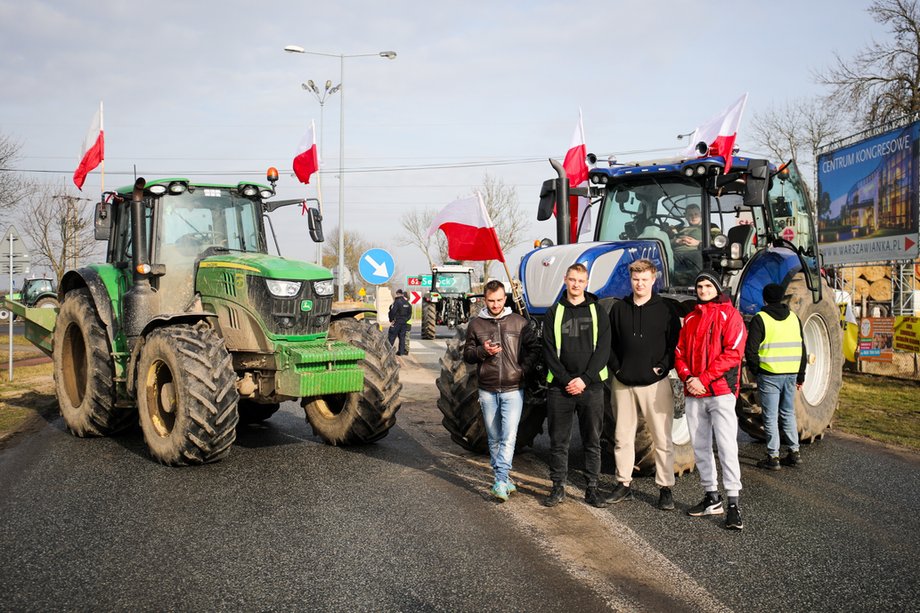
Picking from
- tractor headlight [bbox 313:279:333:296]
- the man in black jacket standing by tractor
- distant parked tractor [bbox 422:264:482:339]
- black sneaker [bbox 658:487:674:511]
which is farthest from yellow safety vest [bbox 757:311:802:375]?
distant parked tractor [bbox 422:264:482:339]

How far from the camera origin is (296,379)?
7.48 m

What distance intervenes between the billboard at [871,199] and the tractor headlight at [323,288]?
513 inches

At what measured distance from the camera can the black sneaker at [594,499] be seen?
241 inches

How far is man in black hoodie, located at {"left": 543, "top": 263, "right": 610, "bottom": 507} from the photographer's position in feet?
20.0

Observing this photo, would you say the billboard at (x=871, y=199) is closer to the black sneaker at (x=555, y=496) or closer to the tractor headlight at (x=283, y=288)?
the black sneaker at (x=555, y=496)

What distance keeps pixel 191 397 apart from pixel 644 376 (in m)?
3.85

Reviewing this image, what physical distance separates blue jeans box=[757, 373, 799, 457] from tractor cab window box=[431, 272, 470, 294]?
23.1 meters

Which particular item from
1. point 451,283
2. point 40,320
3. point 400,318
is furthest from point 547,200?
point 451,283

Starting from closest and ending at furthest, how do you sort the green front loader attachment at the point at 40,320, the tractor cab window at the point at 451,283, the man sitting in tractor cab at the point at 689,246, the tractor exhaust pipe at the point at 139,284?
the man sitting in tractor cab at the point at 689,246
the tractor exhaust pipe at the point at 139,284
the green front loader attachment at the point at 40,320
the tractor cab window at the point at 451,283

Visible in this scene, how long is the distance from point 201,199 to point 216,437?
2.87m

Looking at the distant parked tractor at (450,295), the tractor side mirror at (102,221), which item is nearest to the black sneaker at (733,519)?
the tractor side mirror at (102,221)

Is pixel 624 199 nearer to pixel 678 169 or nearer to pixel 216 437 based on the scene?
pixel 678 169

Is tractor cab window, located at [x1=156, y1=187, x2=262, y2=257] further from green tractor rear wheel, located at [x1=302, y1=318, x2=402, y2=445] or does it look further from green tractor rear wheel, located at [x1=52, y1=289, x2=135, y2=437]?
green tractor rear wheel, located at [x1=302, y1=318, x2=402, y2=445]

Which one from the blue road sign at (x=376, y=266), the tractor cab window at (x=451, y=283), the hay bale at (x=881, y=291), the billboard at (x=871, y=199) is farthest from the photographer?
the tractor cab window at (x=451, y=283)
